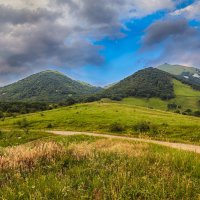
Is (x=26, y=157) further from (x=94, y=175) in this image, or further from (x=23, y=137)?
(x=23, y=137)

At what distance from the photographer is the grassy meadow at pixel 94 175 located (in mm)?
8859

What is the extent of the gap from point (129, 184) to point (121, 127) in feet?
156

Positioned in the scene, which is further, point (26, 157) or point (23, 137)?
point (23, 137)

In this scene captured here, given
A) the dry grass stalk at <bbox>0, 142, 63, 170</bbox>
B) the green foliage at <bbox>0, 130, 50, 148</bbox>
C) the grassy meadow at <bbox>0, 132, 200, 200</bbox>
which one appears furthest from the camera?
the green foliage at <bbox>0, 130, 50, 148</bbox>

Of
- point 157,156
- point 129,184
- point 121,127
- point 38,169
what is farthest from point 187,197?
point 121,127

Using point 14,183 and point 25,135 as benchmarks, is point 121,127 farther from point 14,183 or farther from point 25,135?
point 14,183

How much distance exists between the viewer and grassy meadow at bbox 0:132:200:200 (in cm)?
886

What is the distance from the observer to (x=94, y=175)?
419 inches

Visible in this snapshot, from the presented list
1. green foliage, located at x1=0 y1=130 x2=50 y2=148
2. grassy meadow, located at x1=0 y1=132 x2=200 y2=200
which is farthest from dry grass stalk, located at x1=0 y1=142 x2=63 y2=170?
green foliage, located at x1=0 y1=130 x2=50 y2=148

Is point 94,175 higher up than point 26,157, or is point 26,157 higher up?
point 26,157

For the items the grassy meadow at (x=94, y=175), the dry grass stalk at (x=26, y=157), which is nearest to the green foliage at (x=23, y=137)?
the dry grass stalk at (x=26, y=157)

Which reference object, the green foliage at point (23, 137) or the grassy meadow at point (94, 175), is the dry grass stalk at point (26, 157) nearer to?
the grassy meadow at point (94, 175)

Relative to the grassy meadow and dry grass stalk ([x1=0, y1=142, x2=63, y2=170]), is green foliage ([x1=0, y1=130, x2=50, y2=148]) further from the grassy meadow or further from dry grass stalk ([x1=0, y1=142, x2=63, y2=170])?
the grassy meadow

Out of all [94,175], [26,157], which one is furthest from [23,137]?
[94,175]
